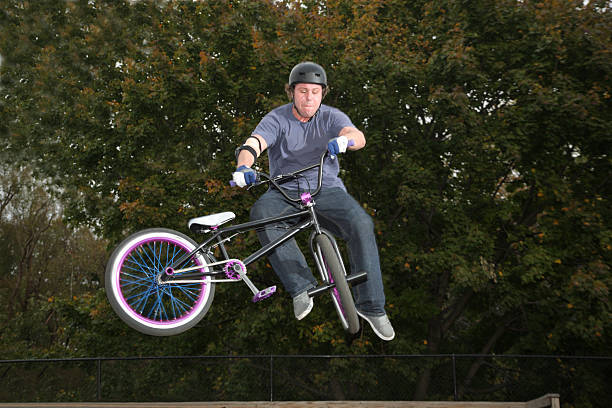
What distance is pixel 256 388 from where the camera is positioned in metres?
17.0

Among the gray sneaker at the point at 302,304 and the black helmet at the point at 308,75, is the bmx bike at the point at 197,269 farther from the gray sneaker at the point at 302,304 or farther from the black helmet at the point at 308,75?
the black helmet at the point at 308,75

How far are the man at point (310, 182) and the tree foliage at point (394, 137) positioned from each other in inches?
303

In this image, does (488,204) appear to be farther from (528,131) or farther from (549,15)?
(549,15)

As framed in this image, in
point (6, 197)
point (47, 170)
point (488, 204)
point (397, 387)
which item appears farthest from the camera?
point (6, 197)

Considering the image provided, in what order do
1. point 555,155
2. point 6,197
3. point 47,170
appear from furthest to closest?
point 6,197 < point 47,170 < point 555,155

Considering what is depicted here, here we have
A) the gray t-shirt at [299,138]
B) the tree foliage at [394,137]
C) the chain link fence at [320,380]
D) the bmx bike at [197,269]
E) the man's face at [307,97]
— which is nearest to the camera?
the bmx bike at [197,269]

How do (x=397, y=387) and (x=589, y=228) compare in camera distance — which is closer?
(x=589, y=228)

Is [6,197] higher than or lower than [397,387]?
higher

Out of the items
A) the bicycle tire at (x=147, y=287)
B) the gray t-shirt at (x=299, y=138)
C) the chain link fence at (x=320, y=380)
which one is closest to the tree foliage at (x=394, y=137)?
the chain link fence at (x=320, y=380)

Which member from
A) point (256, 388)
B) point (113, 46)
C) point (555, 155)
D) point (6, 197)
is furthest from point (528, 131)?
point (6, 197)

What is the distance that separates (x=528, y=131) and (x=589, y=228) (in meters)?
2.62

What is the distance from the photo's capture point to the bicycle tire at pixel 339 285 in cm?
363

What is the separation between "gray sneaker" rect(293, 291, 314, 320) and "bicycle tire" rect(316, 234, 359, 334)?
0.61ft

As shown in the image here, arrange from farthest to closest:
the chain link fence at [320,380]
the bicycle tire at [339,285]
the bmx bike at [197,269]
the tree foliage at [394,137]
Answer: the chain link fence at [320,380]
the tree foliage at [394,137]
the bmx bike at [197,269]
the bicycle tire at [339,285]
